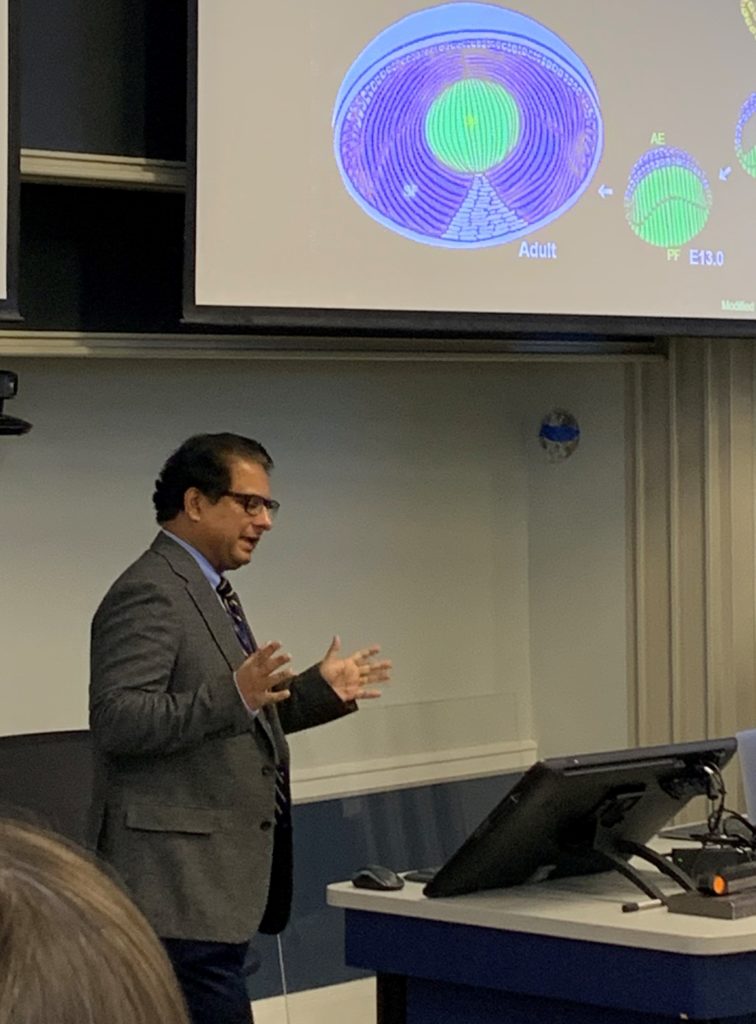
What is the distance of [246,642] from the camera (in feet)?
10.5

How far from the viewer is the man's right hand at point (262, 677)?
9.27 feet

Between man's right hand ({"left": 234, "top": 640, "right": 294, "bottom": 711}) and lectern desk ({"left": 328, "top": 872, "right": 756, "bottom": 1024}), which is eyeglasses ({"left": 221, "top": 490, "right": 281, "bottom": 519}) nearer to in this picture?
man's right hand ({"left": 234, "top": 640, "right": 294, "bottom": 711})

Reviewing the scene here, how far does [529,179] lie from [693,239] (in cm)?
49

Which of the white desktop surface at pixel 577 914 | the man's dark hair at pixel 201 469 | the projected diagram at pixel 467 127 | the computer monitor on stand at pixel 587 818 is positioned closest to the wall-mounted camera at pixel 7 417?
the man's dark hair at pixel 201 469

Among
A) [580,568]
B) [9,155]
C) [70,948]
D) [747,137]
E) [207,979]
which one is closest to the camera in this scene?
[70,948]

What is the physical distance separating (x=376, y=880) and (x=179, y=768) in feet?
1.64

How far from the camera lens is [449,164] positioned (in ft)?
13.1

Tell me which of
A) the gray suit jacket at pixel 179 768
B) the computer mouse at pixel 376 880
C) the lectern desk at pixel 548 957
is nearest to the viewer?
the lectern desk at pixel 548 957

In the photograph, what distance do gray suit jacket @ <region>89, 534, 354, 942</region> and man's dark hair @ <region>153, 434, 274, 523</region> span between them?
5.0 inches

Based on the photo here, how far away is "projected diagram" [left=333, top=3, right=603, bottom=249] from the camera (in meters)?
3.86

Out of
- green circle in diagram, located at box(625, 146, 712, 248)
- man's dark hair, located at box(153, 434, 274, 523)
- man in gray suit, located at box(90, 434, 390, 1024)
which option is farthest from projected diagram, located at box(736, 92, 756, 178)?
man in gray suit, located at box(90, 434, 390, 1024)

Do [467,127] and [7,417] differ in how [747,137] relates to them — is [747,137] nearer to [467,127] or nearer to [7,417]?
[467,127]

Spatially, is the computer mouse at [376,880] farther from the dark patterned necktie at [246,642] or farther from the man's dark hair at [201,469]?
the man's dark hair at [201,469]

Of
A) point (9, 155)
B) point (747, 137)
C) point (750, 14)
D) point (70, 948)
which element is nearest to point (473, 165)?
point (747, 137)
